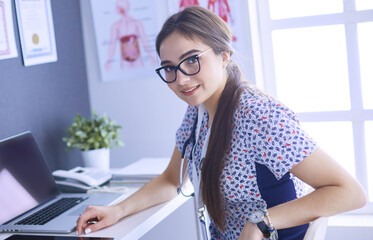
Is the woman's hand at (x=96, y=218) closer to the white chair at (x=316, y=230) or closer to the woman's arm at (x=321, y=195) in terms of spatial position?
the woman's arm at (x=321, y=195)

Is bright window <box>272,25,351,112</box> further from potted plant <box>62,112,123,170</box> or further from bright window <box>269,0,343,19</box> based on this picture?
potted plant <box>62,112,123,170</box>

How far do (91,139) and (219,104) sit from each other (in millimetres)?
975

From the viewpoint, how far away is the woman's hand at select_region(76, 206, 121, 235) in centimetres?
165

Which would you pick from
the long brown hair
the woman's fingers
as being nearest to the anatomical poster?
the long brown hair

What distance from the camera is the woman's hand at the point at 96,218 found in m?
1.65

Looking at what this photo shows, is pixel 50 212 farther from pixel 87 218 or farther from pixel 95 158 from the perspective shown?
pixel 95 158

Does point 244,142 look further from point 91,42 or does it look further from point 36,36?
point 91,42

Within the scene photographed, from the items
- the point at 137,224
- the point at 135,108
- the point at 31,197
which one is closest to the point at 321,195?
the point at 137,224

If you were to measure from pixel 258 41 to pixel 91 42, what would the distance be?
915mm

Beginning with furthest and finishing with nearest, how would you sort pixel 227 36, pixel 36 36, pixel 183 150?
1. pixel 36 36
2. pixel 183 150
3. pixel 227 36

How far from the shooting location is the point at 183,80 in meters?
1.58

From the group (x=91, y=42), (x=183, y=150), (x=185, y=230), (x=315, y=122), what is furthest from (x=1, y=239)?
(x=315, y=122)

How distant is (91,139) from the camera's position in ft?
7.93

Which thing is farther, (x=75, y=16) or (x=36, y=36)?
(x=75, y=16)
